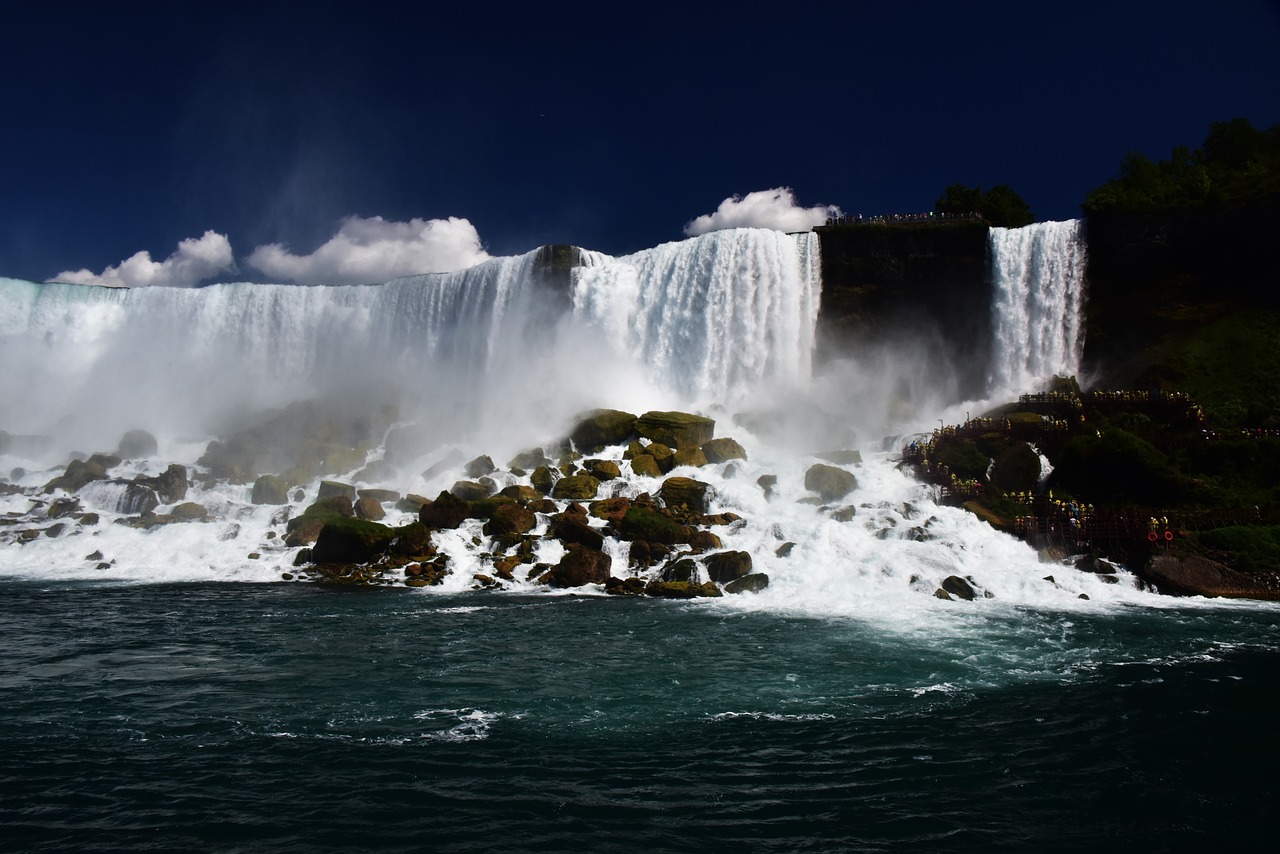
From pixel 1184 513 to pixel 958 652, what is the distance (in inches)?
514

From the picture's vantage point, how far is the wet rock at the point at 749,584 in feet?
67.9

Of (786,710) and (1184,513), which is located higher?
(1184,513)

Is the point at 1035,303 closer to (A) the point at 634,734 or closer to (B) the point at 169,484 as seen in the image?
(A) the point at 634,734

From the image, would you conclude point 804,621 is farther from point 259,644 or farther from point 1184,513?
point 1184,513

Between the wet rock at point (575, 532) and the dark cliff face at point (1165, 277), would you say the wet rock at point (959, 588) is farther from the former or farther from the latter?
the dark cliff face at point (1165, 277)

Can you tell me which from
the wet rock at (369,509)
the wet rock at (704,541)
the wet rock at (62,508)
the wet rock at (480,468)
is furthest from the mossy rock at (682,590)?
the wet rock at (62,508)

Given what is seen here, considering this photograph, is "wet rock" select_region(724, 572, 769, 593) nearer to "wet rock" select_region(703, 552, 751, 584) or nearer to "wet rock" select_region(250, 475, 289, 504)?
"wet rock" select_region(703, 552, 751, 584)

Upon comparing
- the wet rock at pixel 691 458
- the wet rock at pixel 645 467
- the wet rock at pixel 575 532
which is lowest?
the wet rock at pixel 575 532

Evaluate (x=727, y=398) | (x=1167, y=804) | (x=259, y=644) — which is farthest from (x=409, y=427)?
(x=1167, y=804)

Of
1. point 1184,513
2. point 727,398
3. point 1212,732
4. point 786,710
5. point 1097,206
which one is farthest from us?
point 727,398

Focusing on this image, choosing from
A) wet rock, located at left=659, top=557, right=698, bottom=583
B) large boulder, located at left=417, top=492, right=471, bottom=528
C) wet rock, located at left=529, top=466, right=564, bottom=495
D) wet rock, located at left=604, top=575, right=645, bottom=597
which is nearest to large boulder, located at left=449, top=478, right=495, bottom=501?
wet rock, located at left=529, top=466, right=564, bottom=495

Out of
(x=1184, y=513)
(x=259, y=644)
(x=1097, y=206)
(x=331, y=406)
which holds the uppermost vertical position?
(x=1097, y=206)

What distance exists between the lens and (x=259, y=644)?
14609mm

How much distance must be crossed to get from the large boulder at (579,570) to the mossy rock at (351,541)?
19.8ft
